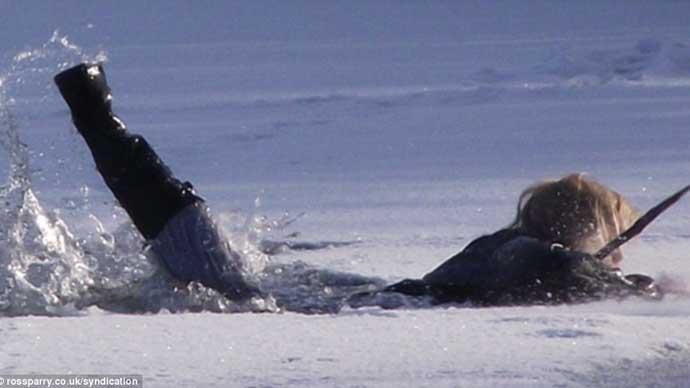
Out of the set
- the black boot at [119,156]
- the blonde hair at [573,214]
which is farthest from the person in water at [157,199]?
the blonde hair at [573,214]

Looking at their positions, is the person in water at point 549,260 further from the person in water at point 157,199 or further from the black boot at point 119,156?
the black boot at point 119,156

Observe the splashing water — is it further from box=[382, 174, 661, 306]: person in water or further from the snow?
box=[382, 174, 661, 306]: person in water

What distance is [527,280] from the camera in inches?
141

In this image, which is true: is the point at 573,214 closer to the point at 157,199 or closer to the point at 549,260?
the point at 549,260

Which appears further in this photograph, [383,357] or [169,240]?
[169,240]

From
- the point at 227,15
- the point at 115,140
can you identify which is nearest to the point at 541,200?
the point at 115,140

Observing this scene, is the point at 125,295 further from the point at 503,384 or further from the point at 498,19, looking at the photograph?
the point at 498,19

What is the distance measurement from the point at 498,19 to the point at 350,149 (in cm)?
723

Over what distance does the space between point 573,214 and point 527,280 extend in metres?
0.26

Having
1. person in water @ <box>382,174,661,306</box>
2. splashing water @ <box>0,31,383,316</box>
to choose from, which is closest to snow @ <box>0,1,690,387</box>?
splashing water @ <box>0,31,383,316</box>

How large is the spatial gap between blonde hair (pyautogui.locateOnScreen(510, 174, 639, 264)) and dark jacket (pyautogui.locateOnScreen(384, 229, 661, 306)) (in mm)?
77

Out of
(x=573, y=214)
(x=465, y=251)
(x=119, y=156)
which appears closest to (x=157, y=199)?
(x=119, y=156)

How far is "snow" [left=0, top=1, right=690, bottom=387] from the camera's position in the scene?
273 cm

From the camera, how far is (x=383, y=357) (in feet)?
8.82
